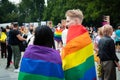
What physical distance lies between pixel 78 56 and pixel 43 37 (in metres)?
1.01

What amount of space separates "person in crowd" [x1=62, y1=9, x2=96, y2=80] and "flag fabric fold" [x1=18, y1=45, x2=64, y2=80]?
16.6 inches

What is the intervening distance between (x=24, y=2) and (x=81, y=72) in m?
145

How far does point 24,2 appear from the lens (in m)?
151

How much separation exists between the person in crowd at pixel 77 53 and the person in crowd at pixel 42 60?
428 mm

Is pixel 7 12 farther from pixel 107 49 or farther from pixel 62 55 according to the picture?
pixel 62 55

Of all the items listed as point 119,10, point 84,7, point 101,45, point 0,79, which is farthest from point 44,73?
point 84,7

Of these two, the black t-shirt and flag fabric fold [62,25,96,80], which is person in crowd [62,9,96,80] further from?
the black t-shirt

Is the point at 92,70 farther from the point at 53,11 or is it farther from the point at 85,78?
the point at 53,11

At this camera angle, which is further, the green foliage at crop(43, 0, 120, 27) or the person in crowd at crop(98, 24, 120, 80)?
the green foliage at crop(43, 0, 120, 27)

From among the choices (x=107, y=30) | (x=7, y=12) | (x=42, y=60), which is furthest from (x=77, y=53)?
(x=7, y=12)

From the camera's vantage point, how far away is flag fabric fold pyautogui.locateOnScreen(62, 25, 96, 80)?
6.34 meters

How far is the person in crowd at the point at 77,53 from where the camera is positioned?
6379mm

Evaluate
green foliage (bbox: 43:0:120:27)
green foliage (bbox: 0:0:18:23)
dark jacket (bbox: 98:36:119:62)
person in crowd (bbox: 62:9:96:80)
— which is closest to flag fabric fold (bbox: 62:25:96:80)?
person in crowd (bbox: 62:9:96:80)

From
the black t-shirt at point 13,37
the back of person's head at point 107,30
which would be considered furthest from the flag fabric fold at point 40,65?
the black t-shirt at point 13,37
